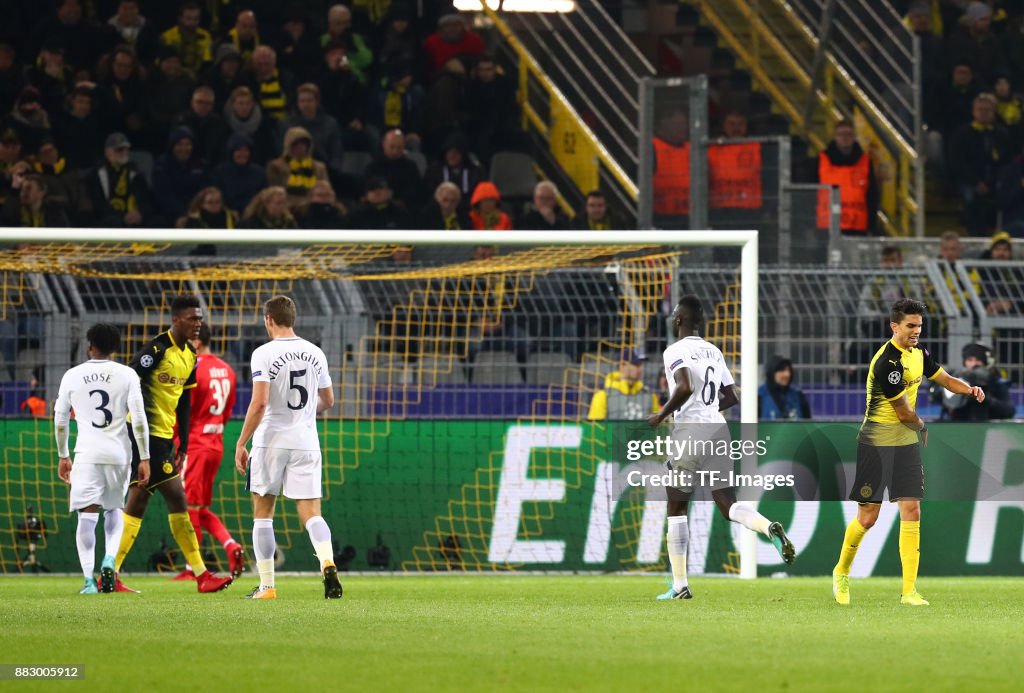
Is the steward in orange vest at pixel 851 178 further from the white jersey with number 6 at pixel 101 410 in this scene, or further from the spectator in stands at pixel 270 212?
the white jersey with number 6 at pixel 101 410

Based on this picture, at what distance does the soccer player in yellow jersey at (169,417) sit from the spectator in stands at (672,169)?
6.69 metres

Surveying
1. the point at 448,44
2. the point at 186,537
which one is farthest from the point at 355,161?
the point at 186,537

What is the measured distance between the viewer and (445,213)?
17.8m

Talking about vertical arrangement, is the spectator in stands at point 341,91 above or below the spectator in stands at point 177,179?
above

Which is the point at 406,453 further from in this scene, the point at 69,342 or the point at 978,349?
the point at 978,349

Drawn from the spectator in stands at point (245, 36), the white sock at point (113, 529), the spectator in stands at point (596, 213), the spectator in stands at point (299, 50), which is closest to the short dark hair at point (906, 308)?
the white sock at point (113, 529)

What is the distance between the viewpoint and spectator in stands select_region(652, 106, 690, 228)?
17422 mm

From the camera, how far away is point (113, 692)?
6.57m

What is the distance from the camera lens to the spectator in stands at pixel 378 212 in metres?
18.0

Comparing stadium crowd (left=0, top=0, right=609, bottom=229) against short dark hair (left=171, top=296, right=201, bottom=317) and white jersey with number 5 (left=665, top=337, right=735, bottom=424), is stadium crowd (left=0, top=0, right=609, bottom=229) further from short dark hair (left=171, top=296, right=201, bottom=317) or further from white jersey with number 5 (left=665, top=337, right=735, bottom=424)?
white jersey with number 5 (left=665, top=337, right=735, bottom=424)

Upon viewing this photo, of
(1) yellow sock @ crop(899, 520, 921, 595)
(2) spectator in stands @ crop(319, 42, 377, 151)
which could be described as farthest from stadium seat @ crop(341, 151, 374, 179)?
(1) yellow sock @ crop(899, 520, 921, 595)

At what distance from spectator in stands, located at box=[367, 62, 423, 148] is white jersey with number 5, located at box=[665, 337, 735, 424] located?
366 inches

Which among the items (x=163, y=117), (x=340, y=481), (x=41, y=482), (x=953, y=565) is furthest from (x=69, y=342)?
(x=953, y=565)

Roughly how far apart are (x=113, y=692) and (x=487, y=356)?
27.2ft
